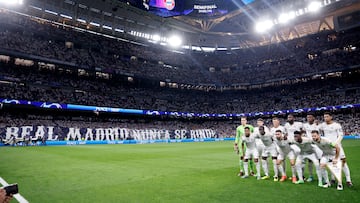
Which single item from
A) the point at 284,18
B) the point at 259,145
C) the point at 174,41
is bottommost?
the point at 259,145

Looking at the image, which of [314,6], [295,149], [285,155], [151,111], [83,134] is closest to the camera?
[295,149]

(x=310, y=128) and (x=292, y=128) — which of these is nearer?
(x=310, y=128)

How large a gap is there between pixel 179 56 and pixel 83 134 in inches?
1385

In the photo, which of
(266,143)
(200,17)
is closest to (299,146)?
(266,143)

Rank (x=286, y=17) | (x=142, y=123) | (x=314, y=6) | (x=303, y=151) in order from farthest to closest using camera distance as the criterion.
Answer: (x=286, y=17), (x=142, y=123), (x=314, y=6), (x=303, y=151)

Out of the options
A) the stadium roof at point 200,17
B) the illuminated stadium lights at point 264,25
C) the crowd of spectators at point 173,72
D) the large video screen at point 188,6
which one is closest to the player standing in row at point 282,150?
the stadium roof at point 200,17

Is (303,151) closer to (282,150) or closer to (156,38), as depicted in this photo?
(282,150)

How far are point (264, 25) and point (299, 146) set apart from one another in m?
54.4

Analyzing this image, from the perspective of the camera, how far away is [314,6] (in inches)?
1934

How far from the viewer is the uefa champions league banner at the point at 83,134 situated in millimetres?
32375

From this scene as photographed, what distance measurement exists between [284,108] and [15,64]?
176 ft

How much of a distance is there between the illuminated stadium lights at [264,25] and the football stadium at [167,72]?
0.23 metres

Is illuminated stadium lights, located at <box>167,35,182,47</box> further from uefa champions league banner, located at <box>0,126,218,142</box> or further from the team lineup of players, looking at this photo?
the team lineup of players

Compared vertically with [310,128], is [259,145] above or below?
below
